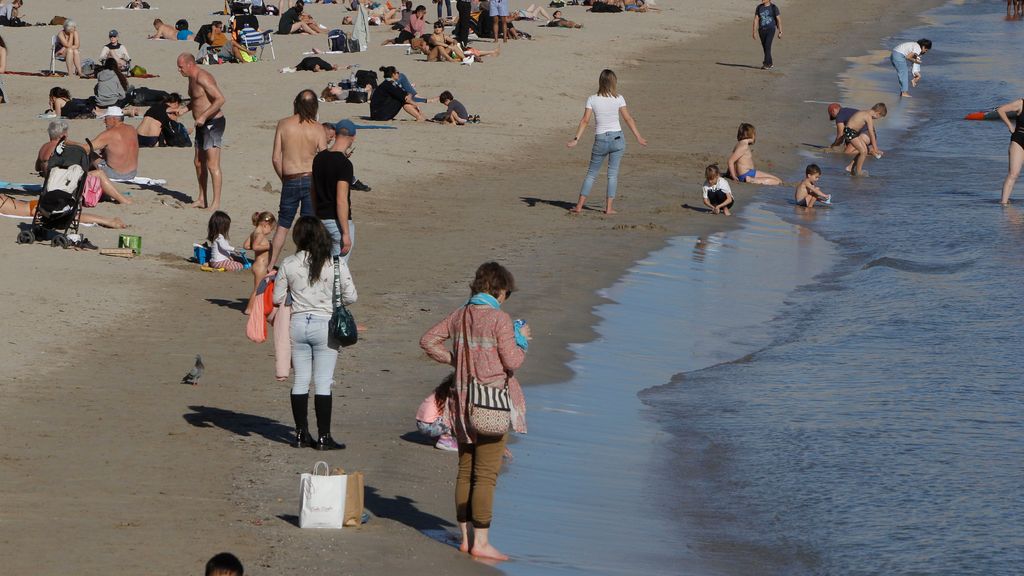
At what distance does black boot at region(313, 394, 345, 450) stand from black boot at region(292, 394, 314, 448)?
2.3 inches

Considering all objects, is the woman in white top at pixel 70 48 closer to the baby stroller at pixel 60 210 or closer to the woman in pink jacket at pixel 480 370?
the baby stroller at pixel 60 210

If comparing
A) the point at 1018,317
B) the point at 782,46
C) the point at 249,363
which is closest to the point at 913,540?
the point at 249,363

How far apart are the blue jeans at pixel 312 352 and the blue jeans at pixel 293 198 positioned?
11.6ft

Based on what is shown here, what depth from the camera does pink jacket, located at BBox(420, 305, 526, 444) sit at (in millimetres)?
6715

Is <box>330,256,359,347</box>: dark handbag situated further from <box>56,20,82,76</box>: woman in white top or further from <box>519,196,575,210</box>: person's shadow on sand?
<box>56,20,82,76</box>: woman in white top

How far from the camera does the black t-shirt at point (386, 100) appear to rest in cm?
2234

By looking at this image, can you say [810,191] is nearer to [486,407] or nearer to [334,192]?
[334,192]

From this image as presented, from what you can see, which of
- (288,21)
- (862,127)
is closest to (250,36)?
(288,21)

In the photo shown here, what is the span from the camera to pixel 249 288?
12.6 meters

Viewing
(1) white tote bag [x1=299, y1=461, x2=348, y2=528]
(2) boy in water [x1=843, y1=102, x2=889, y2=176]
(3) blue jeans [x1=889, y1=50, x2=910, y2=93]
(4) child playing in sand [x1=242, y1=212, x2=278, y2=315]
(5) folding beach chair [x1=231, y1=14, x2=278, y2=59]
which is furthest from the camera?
(5) folding beach chair [x1=231, y1=14, x2=278, y2=59]

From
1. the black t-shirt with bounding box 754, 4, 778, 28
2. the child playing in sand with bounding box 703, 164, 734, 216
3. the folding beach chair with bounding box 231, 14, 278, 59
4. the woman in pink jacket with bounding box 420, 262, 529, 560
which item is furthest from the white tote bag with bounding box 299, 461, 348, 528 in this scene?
the black t-shirt with bounding box 754, 4, 778, 28

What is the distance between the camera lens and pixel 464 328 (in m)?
6.77

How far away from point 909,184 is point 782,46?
18.4 meters

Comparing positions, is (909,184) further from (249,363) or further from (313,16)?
(313,16)
